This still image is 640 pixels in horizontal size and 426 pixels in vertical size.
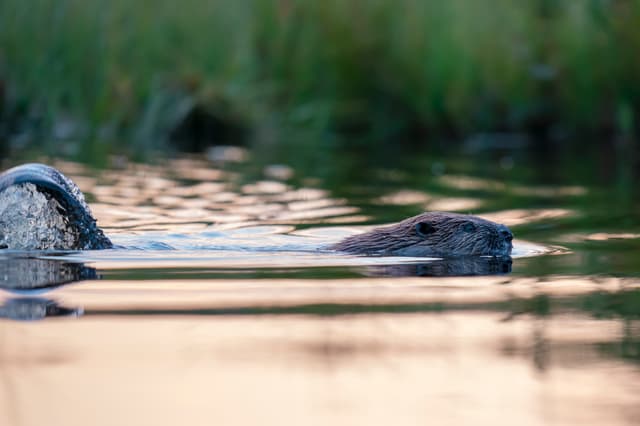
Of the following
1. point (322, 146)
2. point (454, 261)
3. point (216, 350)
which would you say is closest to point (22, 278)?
point (216, 350)

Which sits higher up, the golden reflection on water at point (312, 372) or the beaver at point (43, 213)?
the beaver at point (43, 213)

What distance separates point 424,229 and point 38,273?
2.01m

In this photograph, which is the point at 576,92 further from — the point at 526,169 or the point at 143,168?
the point at 143,168

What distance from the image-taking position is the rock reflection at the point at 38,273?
4.53 m

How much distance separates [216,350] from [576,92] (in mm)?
11306

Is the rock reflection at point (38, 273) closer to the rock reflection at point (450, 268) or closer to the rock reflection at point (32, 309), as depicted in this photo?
the rock reflection at point (32, 309)

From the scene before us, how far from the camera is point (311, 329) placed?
12.4 feet

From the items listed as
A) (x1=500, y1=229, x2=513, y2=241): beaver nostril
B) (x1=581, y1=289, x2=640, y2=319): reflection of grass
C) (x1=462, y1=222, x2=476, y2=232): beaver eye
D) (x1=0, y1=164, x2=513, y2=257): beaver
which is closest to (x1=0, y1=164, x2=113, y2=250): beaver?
(x1=0, y1=164, x2=513, y2=257): beaver

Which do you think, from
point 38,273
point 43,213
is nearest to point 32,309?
point 38,273

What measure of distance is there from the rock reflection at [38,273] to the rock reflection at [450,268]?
1.27 metres

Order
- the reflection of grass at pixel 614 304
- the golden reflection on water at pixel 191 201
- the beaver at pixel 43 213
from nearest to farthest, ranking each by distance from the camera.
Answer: the reflection of grass at pixel 614 304, the beaver at pixel 43 213, the golden reflection on water at pixel 191 201

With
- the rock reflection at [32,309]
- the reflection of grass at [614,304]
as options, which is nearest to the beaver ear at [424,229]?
the reflection of grass at [614,304]

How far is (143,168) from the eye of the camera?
10164mm

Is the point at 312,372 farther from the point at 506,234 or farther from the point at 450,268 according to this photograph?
the point at 506,234
